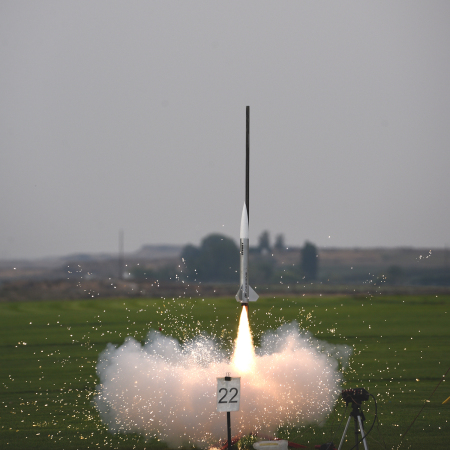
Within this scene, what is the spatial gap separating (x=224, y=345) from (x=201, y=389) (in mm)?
15266

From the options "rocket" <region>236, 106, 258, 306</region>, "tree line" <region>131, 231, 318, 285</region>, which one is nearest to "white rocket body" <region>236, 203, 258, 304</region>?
"rocket" <region>236, 106, 258, 306</region>

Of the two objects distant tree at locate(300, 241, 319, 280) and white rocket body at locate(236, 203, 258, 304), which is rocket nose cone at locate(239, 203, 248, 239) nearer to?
white rocket body at locate(236, 203, 258, 304)

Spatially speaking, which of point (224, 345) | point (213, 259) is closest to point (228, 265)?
point (213, 259)

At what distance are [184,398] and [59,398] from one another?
7.02 m

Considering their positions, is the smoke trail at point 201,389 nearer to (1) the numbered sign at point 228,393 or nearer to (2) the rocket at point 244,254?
(2) the rocket at point 244,254

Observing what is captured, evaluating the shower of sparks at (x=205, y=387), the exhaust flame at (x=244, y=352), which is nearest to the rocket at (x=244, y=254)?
the exhaust flame at (x=244, y=352)

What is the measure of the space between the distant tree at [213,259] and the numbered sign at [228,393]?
102m

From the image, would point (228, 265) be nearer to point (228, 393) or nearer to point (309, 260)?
point (309, 260)

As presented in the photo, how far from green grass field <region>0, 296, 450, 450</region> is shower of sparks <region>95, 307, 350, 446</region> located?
1.96 feet

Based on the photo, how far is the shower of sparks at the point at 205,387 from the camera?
13.6m

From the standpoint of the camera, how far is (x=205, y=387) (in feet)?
45.4

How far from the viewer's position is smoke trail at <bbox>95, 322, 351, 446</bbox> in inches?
535

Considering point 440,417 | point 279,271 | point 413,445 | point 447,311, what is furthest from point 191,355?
point 279,271

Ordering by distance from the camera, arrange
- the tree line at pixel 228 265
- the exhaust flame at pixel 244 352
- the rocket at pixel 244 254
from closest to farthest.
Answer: the exhaust flame at pixel 244 352 → the rocket at pixel 244 254 → the tree line at pixel 228 265
